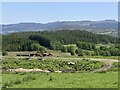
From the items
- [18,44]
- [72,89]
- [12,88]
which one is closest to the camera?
[72,89]

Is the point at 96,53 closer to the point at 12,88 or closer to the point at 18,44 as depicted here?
the point at 18,44

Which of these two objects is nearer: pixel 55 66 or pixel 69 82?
pixel 69 82

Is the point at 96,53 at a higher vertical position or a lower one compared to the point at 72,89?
lower

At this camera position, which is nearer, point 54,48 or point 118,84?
point 118,84

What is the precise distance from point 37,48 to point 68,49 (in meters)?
14.1

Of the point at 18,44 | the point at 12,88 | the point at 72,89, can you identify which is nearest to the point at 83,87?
the point at 72,89

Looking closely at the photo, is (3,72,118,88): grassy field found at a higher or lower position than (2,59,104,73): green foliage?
higher

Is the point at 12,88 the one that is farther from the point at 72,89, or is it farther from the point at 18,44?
the point at 18,44

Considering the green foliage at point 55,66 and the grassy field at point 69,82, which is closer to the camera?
the grassy field at point 69,82

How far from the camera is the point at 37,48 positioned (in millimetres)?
152625

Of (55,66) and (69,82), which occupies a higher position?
(69,82)

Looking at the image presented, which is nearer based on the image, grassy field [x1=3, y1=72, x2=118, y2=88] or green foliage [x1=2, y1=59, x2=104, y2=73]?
grassy field [x1=3, y1=72, x2=118, y2=88]

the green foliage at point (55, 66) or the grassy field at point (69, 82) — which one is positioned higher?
the grassy field at point (69, 82)

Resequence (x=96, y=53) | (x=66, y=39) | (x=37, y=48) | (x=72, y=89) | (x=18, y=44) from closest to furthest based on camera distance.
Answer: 1. (x=72, y=89)
2. (x=96, y=53)
3. (x=37, y=48)
4. (x=18, y=44)
5. (x=66, y=39)
